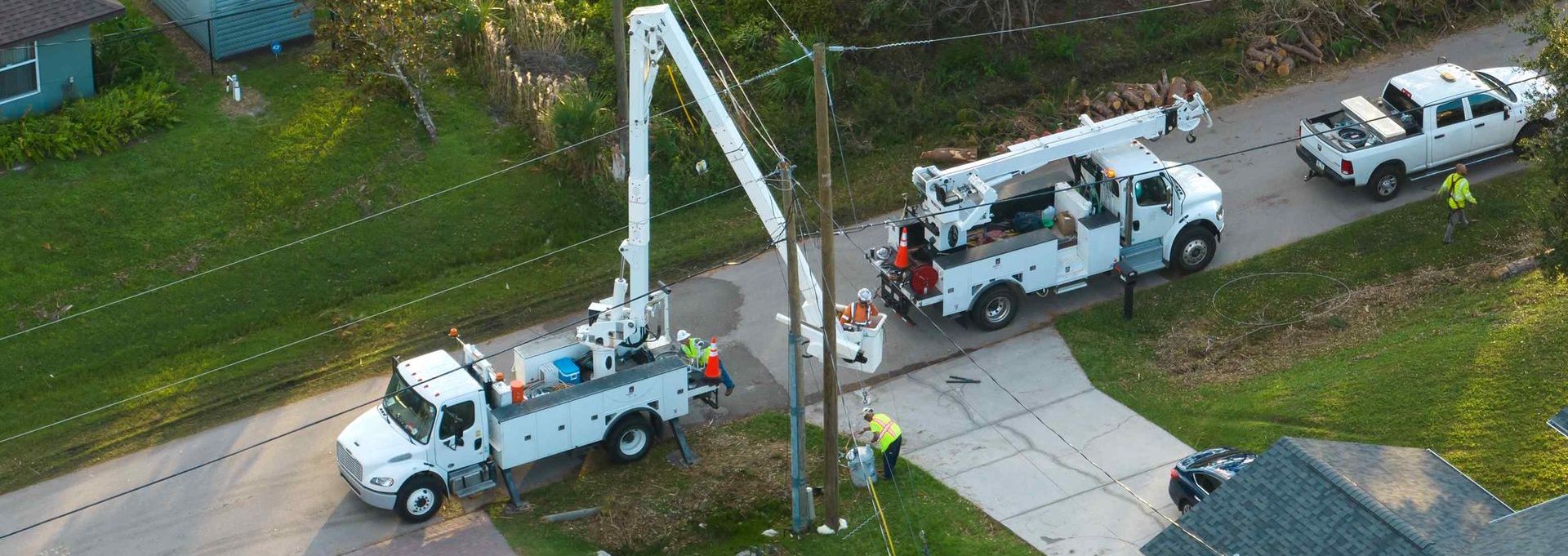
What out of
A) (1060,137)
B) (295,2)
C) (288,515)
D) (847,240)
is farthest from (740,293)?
(295,2)

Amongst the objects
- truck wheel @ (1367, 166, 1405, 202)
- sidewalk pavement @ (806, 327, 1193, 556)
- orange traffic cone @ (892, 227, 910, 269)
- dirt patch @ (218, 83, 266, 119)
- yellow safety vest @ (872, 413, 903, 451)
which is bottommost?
sidewalk pavement @ (806, 327, 1193, 556)

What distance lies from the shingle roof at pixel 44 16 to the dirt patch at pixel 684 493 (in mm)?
15366

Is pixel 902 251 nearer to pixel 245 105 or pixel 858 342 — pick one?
pixel 858 342

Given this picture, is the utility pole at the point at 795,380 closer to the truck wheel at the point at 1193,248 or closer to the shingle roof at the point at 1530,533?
the shingle roof at the point at 1530,533

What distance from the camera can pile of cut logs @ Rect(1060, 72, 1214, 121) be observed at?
1328 inches

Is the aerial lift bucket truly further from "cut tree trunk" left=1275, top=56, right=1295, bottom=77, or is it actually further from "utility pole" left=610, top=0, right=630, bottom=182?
"cut tree trunk" left=1275, top=56, right=1295, bottom=77

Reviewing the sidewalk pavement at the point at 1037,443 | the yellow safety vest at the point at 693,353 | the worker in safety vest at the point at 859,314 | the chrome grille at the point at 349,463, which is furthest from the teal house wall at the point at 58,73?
the worker in safety vest at the point at 859,314

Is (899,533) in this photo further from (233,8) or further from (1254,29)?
(233,8)

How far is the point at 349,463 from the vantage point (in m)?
24.3

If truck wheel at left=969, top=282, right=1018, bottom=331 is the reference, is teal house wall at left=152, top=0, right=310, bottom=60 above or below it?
above

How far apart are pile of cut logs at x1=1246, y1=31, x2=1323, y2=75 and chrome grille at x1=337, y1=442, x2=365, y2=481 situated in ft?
66.7

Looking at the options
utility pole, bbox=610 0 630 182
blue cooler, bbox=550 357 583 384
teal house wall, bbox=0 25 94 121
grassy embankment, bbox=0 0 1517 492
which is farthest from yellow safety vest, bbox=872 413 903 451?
teal house wall, bbox=0 25 94 121

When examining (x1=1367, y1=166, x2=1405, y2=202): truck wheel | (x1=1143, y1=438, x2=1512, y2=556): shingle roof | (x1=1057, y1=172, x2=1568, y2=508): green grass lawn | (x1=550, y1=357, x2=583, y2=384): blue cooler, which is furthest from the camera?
(x1=1367, y1=166, x2=1405, y2=202): truck wheel

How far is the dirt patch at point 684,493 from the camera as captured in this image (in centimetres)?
2402
